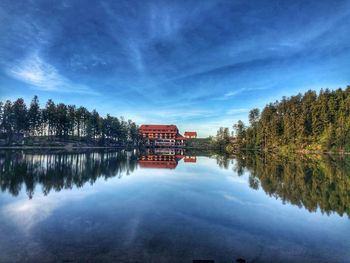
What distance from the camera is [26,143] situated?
57.8 meters

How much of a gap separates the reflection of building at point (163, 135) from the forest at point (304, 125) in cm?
3919

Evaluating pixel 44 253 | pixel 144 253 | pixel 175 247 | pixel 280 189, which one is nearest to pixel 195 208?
pixel 175 247

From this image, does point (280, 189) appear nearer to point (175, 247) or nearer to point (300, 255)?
point (300, 255)

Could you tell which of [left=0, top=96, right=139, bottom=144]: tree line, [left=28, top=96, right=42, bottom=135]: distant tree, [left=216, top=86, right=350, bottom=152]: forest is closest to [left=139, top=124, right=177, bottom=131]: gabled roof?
[left=0, top=96, right=139, bottom=144]: tree line

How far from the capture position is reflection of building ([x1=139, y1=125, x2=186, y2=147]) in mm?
109375

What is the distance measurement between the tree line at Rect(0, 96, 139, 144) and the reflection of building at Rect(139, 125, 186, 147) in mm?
25129

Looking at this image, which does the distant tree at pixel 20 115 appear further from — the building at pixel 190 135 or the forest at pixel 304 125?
the building at pixel 190 135

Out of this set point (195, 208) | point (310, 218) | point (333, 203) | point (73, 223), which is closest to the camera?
point (73, 223)

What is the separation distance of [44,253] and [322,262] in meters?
6.23

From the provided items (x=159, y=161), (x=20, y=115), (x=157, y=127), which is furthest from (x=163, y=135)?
(x=159, y=161)

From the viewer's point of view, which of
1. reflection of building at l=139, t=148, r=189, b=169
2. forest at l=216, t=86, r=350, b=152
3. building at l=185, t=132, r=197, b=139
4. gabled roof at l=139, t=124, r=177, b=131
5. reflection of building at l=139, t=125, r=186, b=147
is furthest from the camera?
building at l=185, t=132, r=197, b=139

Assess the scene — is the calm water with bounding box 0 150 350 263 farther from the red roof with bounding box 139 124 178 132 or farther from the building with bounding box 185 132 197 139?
the building with bounding box 185 132 197 139

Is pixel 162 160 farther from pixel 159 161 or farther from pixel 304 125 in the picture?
pixel 304 125

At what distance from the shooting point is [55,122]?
66.6 m
